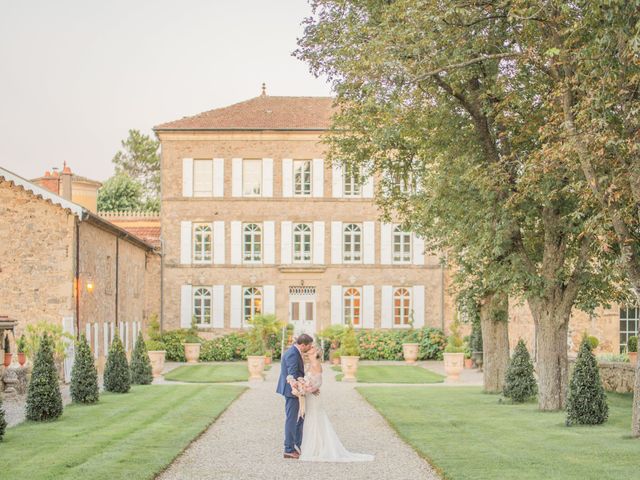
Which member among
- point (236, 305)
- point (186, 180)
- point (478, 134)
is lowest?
point (236, 305)

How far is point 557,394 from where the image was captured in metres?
16.1

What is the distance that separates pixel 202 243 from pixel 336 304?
220 inches

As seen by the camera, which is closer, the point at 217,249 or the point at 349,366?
the point at 349,366

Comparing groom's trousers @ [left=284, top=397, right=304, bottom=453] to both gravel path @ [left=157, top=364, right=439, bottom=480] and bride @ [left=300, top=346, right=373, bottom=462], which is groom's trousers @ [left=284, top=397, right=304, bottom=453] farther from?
gravel path @ [left=157, top=364, right=439, bottom=480]

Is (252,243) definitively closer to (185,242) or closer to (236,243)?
(236,243)

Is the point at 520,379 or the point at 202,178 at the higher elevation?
the point at 202,178

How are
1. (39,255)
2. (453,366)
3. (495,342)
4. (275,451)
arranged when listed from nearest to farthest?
(275,451) → (495,342) → (39,255) → (453,366)

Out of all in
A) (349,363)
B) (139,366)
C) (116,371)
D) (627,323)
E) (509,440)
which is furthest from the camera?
(627,323)

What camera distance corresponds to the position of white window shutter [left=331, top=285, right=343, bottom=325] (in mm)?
37188

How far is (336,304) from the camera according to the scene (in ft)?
122

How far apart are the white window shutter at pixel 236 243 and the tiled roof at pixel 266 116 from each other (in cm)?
369

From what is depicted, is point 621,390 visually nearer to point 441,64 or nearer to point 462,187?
point 462,187

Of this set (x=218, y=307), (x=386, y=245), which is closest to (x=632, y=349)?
(x=386, y=245)

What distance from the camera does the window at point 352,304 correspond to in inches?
1469
